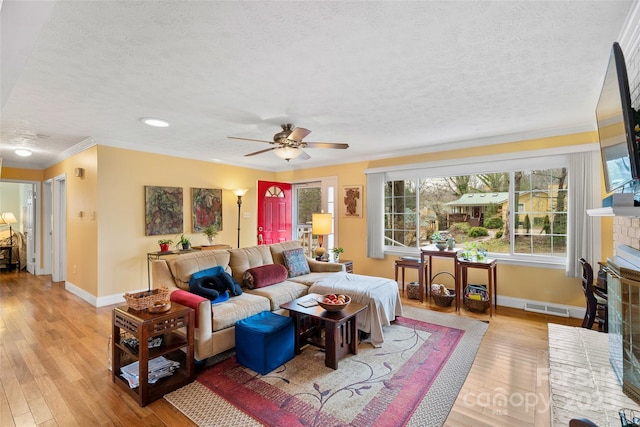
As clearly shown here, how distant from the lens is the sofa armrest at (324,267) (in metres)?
4.27

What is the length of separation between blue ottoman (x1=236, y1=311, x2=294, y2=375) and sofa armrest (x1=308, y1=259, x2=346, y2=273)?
1630 millimetres

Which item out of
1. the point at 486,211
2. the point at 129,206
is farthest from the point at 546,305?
the point at 129,206

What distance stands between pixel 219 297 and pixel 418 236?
133 inches

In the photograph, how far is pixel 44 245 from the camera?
20.3ft

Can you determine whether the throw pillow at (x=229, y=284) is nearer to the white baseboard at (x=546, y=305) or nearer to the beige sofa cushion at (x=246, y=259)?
the beige sofa cushion at (x=246, y=259)

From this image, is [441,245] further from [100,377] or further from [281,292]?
[100,377]

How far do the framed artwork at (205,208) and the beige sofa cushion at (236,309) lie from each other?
2598mm

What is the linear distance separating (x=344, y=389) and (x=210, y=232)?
383cm

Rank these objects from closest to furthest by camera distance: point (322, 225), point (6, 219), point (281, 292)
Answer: point (281, 292)
point (322, 225)
point (6, 219)

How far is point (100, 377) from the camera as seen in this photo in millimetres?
2420

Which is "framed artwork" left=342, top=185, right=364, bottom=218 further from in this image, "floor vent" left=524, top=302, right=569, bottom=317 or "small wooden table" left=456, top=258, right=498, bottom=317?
"floor vent" left=524, top=302, right=569, bottom=317

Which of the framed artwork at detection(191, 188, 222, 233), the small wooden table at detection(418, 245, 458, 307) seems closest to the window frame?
the small wooden table at detection(418, 245, 458, 307)

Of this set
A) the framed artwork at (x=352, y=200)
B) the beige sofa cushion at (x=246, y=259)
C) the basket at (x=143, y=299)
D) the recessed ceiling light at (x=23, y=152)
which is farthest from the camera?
the framed artwork at (x=352, y=200)

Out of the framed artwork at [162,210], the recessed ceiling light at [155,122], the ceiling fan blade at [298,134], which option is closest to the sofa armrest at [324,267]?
the ceiling fan blade at [298,134]
